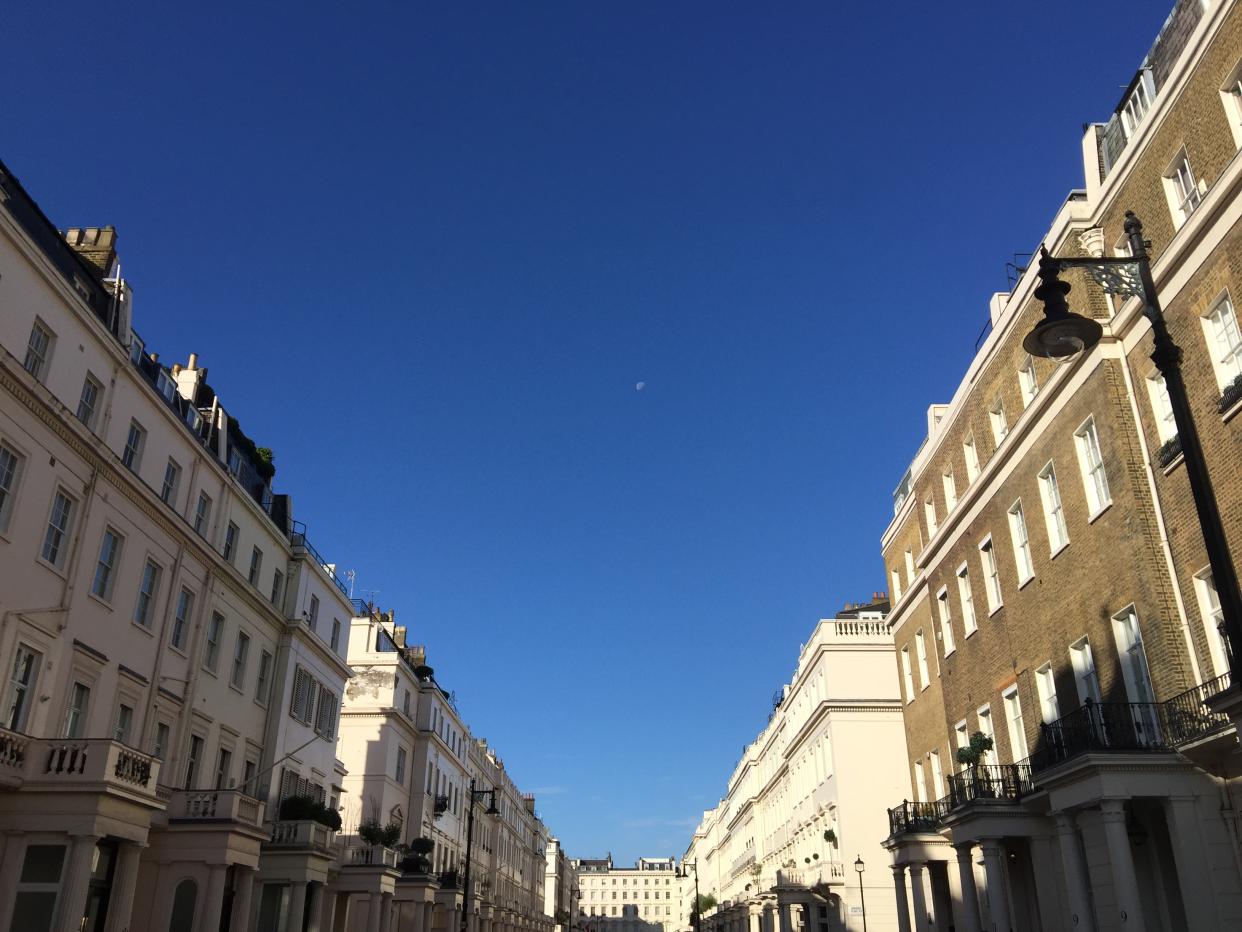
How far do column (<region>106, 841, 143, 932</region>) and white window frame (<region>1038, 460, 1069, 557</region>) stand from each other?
872 inches

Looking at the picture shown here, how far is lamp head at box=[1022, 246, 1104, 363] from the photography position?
384 inches

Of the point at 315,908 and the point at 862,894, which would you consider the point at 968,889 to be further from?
the point at 315,908

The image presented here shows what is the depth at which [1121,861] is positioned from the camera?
1845cm

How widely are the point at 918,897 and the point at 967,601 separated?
391 inches

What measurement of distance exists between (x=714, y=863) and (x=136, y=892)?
342ft

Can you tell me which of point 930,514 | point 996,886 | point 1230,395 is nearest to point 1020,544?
point 930,514

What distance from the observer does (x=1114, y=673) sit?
68.8 feet

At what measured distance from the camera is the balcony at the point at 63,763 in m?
18.4

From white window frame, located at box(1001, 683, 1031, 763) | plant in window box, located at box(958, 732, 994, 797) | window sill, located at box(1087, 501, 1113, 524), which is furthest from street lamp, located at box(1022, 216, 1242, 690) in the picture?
plant in window box, located at box(958, 732, 994, 797)

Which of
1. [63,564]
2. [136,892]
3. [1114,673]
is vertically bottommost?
[136,892]

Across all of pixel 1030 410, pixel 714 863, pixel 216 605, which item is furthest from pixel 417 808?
pixel 714 863

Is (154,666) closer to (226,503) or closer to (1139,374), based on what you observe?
(226,503)

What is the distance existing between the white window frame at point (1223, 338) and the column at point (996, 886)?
1295cm

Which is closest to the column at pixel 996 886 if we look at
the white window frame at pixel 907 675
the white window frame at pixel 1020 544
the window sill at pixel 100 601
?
the white window frame at pixel 1020 544
